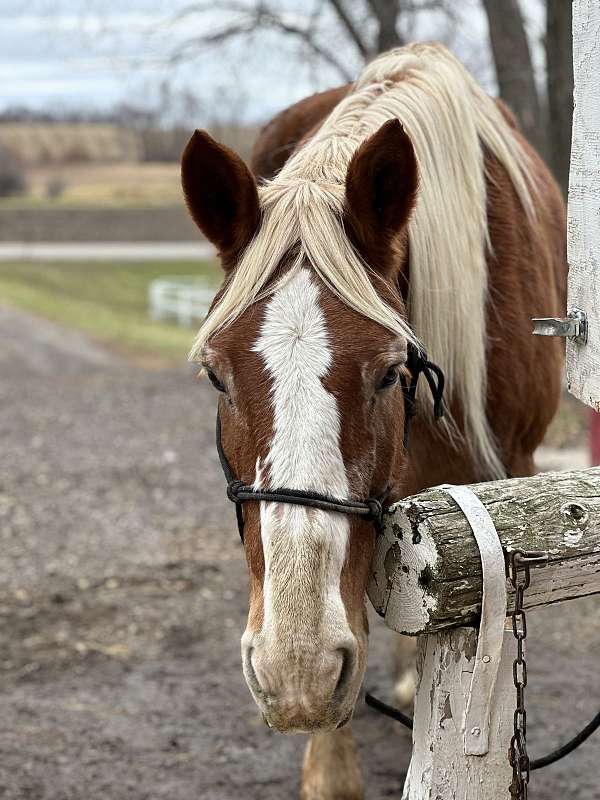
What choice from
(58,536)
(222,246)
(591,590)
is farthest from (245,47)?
(591,590)

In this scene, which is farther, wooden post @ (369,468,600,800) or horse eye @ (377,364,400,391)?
horse eye @ (377,364,400,391)

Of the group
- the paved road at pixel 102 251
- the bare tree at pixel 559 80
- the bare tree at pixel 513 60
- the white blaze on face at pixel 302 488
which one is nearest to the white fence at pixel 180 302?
the paved road at pixel 102 251

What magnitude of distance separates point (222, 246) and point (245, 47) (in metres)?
9.74

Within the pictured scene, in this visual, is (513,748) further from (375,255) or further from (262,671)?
(375,255)

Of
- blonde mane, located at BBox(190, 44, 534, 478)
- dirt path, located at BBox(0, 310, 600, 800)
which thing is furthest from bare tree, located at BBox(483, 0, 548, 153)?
blonde mane, located at BBox(190, 44, 534, 478)

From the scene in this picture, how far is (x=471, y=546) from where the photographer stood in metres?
1.74

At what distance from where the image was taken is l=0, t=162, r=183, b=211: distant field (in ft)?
109

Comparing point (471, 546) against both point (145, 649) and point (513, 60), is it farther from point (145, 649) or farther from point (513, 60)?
point (513, 60)

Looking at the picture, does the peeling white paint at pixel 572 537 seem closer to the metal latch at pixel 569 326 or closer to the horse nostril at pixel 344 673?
the horse nostril at pixel 344 673

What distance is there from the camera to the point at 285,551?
177 cm

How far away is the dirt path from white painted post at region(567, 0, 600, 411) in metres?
1.91

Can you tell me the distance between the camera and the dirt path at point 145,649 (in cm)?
353

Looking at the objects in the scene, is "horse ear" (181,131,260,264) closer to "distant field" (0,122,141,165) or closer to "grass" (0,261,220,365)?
"grass" (0,261,220,365)

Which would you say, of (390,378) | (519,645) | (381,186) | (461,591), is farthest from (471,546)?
(381,186)
